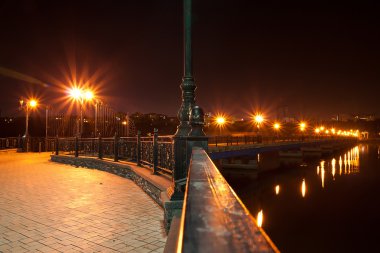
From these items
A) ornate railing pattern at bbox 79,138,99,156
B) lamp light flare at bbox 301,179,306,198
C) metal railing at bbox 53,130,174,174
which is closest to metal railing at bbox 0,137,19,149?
metal railing at bbox 53,130,174,174

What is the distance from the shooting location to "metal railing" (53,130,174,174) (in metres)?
7.07

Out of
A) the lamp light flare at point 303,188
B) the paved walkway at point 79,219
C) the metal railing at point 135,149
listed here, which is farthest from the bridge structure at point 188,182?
the lamp light flare at point 303,188

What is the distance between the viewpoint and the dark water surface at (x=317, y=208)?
50.5 ft

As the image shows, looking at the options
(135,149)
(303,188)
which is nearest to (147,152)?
(135,149)

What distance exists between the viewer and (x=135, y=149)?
1108 centimetres

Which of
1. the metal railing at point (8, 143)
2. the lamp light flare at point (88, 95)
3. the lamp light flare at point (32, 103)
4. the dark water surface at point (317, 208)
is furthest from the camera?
the metal railing at point (8, 143)

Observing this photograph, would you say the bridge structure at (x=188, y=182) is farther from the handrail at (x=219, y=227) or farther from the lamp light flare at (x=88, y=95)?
the lamp light flare at (x=88, y=95)

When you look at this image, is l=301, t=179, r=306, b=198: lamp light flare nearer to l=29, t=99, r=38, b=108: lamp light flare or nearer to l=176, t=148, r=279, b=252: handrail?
l=29, t=99, r=38, b=108: lamp light flare

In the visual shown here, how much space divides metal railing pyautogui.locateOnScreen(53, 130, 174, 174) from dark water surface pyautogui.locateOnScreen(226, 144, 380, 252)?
31.3 ft

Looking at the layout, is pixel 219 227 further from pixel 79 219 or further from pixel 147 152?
pixel 147 152

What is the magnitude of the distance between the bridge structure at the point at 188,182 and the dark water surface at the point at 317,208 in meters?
10.2

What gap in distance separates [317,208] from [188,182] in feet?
78.9

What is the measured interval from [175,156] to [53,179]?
21.2ft

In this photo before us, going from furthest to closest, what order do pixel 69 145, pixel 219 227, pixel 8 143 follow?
pixel 8 143 → pixel 69 145 → pixel 219 227
